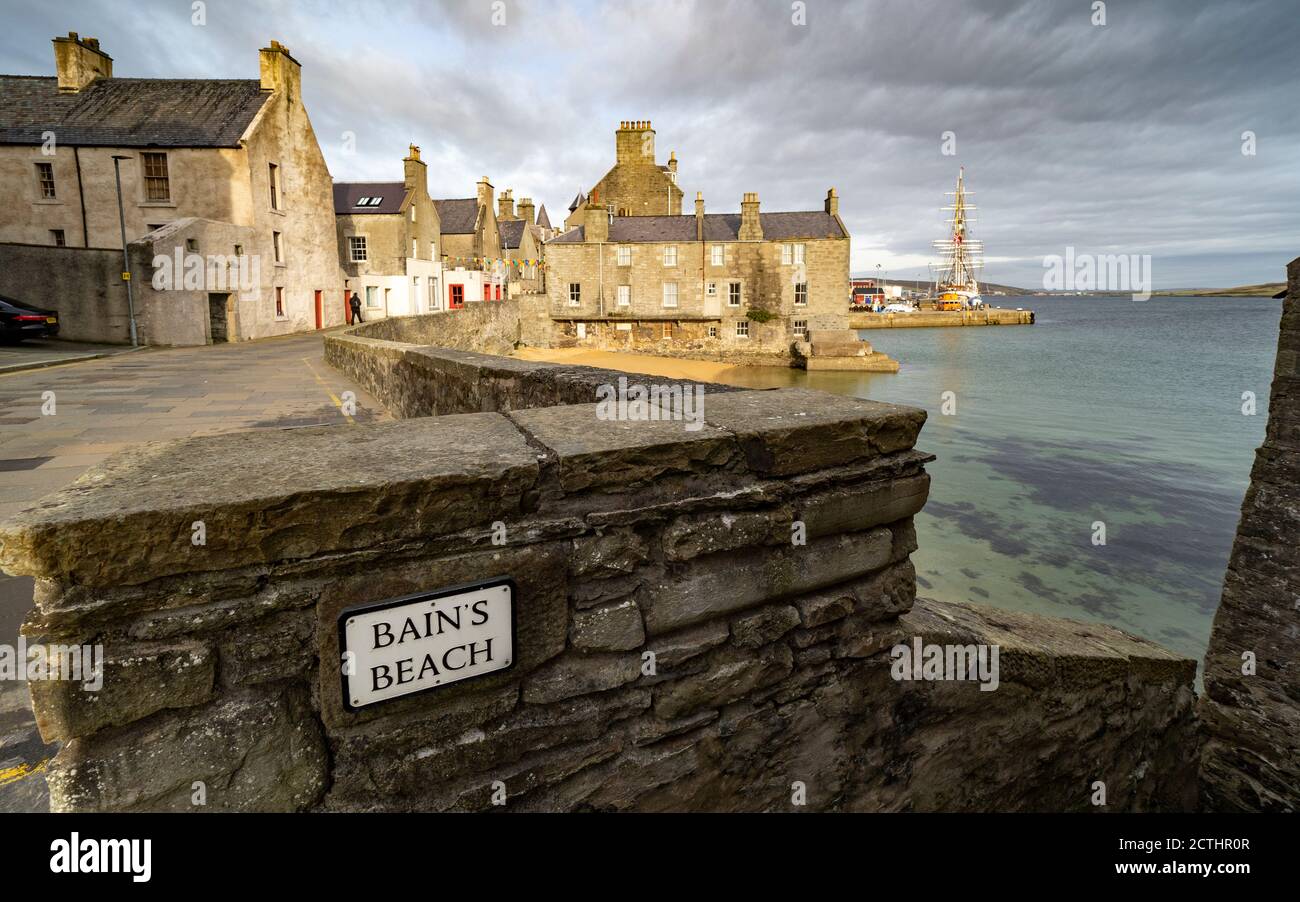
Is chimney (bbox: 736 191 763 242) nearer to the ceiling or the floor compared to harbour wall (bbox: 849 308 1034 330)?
nearer to the ceiling

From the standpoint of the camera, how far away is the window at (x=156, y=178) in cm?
2750

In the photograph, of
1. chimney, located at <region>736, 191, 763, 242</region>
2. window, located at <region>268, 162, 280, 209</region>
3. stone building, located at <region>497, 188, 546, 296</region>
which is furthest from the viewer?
stone building, located at <region>497, 188, 546, 296</region>

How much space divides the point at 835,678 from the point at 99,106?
38.7 meters

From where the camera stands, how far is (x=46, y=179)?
89.9ft

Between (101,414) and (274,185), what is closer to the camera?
(101,414)

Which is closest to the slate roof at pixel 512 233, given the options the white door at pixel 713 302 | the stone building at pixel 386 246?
the stone building at pixel 386 246

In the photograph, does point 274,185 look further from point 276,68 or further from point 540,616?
point 540,616

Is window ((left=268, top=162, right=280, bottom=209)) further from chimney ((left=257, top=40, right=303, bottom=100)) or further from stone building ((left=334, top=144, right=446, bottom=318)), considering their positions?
stone building ((left=334, top=144, right=446, bottom=318))

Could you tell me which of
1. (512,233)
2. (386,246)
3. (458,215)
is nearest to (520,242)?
(512,233)

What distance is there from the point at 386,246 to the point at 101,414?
35715 millimetres

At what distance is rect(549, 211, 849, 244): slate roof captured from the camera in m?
48.0

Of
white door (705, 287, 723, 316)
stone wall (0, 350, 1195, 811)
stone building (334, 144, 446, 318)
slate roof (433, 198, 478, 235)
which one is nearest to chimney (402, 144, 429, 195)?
stone building (334, 144, 446, 318)

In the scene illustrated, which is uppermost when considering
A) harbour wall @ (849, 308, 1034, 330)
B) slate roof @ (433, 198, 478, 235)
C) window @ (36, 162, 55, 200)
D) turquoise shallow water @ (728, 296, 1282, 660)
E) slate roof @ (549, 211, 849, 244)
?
slate roof @ (433, 198, 478, 235)

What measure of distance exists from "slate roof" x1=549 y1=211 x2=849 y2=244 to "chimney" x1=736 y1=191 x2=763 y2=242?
Result: 783mm
